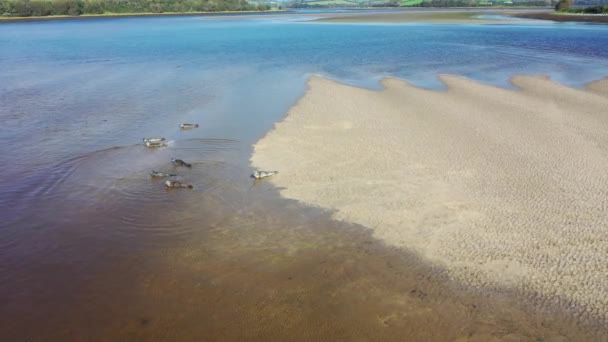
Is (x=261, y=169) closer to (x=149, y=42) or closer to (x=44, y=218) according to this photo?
(x=44, y=218)

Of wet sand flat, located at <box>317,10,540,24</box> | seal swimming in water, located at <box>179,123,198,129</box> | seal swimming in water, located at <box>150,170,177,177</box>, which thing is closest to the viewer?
seal swimming in water, located at <box>150,170,177,177</box>

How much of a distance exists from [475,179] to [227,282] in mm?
8827

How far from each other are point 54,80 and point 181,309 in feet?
94.0

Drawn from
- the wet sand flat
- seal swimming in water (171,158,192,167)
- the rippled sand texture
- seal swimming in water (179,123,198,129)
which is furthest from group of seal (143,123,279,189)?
the wet sand flat

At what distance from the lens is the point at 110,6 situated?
132375 mm

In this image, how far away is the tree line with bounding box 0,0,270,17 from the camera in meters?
110

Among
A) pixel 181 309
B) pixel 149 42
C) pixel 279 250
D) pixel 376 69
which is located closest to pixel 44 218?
pixel 181 309

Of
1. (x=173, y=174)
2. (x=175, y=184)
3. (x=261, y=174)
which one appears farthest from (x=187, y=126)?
(x=261, y=174)

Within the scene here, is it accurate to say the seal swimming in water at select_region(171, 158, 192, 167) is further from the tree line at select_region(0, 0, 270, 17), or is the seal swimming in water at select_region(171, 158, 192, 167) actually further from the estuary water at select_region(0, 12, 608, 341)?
the tree line at select_region(0, 0, 270, 17)

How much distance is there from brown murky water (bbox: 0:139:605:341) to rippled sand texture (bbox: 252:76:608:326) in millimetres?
880

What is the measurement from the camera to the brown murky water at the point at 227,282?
8344 mm

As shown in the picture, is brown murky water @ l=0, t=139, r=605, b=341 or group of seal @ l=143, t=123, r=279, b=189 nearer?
brown murky water @ l=0, t=139, r=605, b=341

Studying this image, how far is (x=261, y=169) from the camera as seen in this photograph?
15.5m

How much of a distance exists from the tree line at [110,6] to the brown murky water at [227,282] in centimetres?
12291
